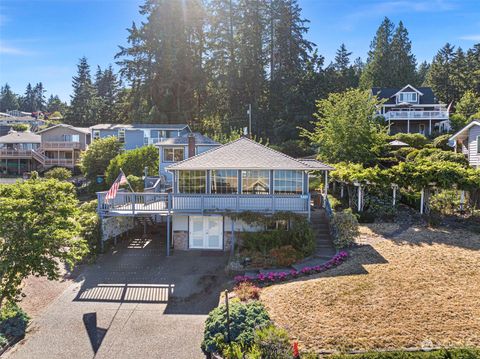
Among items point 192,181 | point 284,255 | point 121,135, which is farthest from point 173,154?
point 121,135

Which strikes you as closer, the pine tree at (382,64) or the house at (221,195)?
the house at (221,195)

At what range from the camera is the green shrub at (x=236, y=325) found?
10.1 metres

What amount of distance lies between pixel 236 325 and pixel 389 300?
17.8 ft

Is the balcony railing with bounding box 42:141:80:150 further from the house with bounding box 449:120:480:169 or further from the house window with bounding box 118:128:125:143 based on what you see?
the house with bounding box 449:120:480:169

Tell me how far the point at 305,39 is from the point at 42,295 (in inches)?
1927

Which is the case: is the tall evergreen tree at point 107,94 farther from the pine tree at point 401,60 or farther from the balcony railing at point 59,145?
the pine tree at point 401,60

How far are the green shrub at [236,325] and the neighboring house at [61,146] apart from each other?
147 ft

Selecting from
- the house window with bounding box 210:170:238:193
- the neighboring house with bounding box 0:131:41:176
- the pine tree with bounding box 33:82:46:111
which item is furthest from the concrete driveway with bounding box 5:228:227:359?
the pine tree with bounding box 33:82:46:111

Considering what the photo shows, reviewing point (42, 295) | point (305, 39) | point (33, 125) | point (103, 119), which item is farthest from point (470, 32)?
point (33, 125)

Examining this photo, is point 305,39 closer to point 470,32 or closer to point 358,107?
point 358,107

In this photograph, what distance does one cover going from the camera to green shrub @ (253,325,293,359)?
9423mm

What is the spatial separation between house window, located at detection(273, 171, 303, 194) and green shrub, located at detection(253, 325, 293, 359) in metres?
9.63

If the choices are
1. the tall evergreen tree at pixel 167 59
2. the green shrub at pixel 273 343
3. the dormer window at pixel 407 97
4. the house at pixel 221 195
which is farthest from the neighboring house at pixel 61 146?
the green shrub at pixel 273 343

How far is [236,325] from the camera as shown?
10531mm
